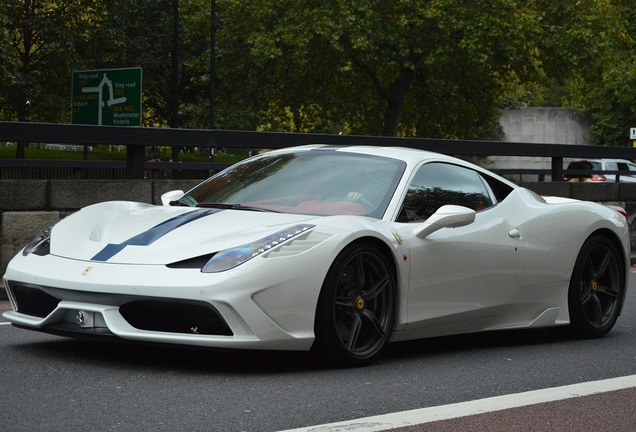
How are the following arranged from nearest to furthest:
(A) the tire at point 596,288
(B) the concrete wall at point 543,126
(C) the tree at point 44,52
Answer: (A) the tire at point 596,288
(C) the tree at point 44,52
(B) the concrete wall at point 543,126

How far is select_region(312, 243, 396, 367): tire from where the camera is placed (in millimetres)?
6445

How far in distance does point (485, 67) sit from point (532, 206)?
122 feet

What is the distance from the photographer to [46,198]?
457 inches

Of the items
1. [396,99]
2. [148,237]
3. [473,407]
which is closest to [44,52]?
[396,99]

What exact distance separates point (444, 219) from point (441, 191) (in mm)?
631

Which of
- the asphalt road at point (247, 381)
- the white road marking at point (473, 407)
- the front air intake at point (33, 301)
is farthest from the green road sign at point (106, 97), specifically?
the white road marking at point (473, 407)

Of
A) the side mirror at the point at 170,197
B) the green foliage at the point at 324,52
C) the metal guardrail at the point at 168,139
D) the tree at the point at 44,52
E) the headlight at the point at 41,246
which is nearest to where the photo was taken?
the headlight at the point at 41,246

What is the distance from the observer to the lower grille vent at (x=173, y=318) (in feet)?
20.0

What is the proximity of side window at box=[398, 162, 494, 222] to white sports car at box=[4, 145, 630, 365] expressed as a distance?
0.01 m

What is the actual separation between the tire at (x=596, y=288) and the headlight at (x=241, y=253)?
2860 mm

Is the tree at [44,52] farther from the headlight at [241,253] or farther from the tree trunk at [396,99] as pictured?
the headlight at [241,253]

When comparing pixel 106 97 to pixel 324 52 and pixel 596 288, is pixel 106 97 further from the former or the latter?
pixel 596 288

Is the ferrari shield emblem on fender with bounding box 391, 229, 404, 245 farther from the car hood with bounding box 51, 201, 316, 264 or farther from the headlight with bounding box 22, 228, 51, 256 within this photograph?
the headlight with bounding box 22, 228, 51, 256

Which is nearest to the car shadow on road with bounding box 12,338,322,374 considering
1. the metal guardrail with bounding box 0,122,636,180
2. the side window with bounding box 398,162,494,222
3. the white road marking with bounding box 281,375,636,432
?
the side window with bounding box 398,162,494,222
